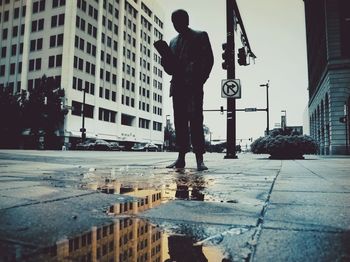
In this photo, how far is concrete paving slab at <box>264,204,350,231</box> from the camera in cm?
119

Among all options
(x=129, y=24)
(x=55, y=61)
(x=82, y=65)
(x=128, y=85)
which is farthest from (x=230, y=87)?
(x=129, y=24)

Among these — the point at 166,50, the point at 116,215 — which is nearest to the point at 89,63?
the point at 166,50

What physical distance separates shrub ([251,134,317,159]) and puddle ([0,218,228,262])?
12.5m

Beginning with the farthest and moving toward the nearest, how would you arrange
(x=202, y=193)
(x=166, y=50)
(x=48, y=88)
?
(x=48, y=88) → (x=166, y=50) → (x=202, y=193)

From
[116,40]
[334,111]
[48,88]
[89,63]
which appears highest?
[116,40]

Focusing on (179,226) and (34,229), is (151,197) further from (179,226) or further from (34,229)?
(34,229)

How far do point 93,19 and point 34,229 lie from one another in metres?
50.6

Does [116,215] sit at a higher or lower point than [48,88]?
lower

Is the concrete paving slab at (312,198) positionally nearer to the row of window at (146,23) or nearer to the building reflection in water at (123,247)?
the building reflection in water at (123,247)

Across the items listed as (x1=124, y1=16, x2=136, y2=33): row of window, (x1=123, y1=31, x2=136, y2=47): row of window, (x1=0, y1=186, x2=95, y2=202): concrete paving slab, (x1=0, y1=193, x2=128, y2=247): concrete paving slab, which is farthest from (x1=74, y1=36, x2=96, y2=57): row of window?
(x1=0, y1=193, x2=128, y2=247): concrete paving slab

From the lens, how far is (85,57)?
44969 mm

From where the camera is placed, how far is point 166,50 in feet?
13.8

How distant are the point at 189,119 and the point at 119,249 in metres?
3.75

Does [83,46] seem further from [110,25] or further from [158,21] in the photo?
[158,21]
